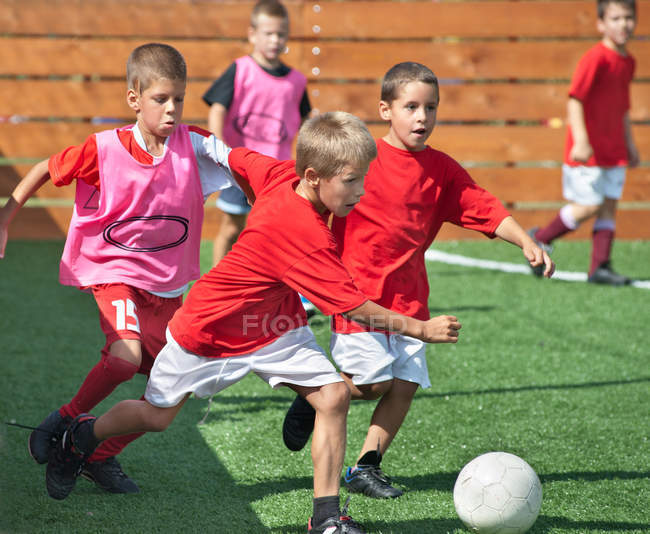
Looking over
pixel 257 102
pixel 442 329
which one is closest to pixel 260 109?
pixel 257 102

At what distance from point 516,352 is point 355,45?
4.20 meters

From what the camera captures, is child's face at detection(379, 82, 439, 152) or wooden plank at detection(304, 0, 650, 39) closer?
child's face at detection(379, 82, 439, 152)

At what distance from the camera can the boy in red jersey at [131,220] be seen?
323 cm

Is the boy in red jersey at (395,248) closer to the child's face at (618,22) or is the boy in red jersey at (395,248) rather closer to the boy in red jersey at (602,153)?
the boy in red jersey at (602,153)

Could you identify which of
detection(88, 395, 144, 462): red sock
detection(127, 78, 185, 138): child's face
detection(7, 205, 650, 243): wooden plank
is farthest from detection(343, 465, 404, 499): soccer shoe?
detection(7, 205, 650, 243): wooden plank

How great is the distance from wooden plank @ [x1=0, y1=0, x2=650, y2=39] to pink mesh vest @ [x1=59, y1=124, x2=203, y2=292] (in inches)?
204

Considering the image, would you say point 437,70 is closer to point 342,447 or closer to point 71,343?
point 71,343

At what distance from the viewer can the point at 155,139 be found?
11.0 ft

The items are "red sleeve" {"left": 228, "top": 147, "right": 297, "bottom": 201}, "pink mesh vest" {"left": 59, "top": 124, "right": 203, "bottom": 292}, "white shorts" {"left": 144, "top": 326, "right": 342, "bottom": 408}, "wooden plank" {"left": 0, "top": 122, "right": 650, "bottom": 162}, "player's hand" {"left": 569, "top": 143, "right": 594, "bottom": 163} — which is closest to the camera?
"white shorts" {"left": 144, "top": 326, "right": 342, "bottom": 408}

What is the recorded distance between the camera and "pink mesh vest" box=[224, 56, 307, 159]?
5.87 metres

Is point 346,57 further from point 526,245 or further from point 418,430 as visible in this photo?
point 526,245

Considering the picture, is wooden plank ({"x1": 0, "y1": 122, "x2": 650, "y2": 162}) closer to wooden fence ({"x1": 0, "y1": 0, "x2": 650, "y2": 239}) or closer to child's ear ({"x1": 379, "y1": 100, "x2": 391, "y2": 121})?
wooden fence ({"x1": 0, "y1": 0, "x2": 650, "y2": 239})

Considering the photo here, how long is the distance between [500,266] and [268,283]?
198 inches

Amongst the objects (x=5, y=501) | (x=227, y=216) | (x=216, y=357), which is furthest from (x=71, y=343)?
(x=216, y=357)
